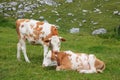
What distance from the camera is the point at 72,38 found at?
95.7ft

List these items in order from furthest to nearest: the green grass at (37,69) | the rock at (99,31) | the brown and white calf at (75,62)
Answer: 1. the rock at (99,31)
2. the brown and white calf at (75,62)
3. the green grass at (37,69)

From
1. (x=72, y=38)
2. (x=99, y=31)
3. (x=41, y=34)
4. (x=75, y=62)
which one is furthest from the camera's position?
(x=99, y=31)

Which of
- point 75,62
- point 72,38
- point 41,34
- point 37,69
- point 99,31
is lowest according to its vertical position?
point 99,31

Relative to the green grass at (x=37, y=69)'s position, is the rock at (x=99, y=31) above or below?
below

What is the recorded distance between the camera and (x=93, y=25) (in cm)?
3806

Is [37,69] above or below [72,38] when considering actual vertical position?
above

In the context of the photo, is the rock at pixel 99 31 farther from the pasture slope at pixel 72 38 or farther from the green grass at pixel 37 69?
the green grass at pixel 37 69

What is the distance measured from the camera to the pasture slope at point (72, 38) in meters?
14.9

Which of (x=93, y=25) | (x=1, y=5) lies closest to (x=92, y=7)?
(x=93, y=25)

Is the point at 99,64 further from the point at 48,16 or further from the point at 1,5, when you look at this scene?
the point at 1,5

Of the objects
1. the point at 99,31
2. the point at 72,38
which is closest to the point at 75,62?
the point at 72,38

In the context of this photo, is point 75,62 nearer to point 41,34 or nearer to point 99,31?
point 41,34

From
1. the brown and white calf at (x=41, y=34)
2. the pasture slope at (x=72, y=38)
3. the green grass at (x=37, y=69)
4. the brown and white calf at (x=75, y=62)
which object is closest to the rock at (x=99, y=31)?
the pasture slope at (x=72, y=38)

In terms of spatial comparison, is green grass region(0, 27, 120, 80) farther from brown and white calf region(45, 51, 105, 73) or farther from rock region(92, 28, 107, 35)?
rock region(92, 28, 107, 35)
